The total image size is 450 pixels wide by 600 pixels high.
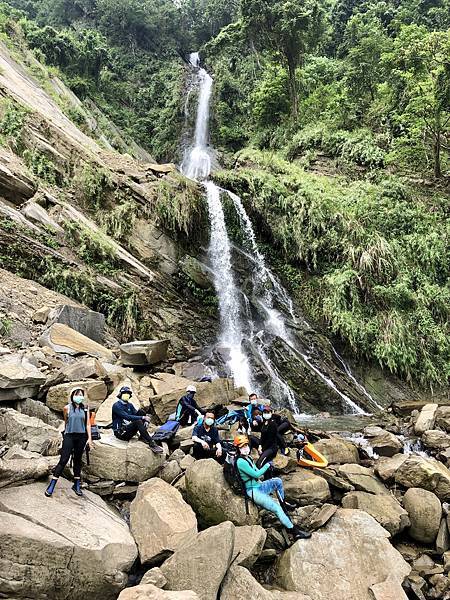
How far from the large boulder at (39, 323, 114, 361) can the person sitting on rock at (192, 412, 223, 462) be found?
4.86m

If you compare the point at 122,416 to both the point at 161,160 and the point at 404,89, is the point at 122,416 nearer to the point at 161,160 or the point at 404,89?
the point at 404,89

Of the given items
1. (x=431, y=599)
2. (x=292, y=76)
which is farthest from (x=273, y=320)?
(x=292, y=76)

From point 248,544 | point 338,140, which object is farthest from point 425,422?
point 338,140

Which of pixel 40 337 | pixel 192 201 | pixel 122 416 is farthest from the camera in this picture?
pixel 192 201

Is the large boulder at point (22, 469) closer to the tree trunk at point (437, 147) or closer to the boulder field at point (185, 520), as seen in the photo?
the boulder field at point (185, 520)

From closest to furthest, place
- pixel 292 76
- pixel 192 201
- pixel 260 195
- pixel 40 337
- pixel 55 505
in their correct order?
1. pixel 55 505
2. pixel 40 337
3. pixel 192 201
4. pixel 260 195
5. pixel 292 76

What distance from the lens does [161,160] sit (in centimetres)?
3191

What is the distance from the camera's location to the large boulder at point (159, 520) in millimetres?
5340

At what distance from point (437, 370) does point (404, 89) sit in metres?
15.5

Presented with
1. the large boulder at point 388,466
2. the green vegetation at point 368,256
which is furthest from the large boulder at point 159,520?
the green vegetation at point 368,256

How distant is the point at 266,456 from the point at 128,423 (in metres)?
2.43

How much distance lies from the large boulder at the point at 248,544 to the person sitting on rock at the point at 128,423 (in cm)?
199

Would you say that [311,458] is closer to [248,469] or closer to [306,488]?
→ [306,488]

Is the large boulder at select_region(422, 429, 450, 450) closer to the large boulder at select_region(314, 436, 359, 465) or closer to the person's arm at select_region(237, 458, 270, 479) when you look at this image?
the large boulder at select_region(314, 436, 359, 465)
